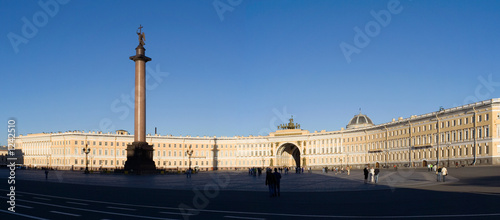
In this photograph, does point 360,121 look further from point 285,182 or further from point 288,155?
point 285,182

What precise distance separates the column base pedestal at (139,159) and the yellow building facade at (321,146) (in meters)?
18.9

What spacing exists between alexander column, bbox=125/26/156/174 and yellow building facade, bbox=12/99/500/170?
61.8 feet

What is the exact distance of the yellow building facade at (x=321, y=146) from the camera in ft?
267

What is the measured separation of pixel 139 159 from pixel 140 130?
4500 millimetres

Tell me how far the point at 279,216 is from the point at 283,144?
14020cm

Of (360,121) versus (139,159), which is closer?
(139,159)

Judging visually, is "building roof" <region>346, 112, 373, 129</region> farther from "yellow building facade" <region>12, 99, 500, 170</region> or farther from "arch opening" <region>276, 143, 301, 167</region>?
"arch opening" <region>276, 143, 301, 167</region>

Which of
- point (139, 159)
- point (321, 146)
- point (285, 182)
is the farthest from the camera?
point (321, 146)

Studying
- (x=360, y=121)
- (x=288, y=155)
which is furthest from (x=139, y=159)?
(x=288, y=155)

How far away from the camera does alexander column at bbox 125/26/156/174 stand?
65.4 meters

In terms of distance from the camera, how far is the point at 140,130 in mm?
67188

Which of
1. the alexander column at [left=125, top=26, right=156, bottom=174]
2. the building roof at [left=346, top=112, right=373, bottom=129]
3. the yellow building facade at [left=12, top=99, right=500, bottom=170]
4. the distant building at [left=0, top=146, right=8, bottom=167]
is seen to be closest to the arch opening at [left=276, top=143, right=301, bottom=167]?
the yellow building facade at [left=12, top=99, right=500, bottom=170]

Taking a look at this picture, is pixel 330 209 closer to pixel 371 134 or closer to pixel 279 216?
pixel 279 216

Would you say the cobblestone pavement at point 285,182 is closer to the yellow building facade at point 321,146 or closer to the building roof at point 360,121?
the yellow building facade at point 321,146
